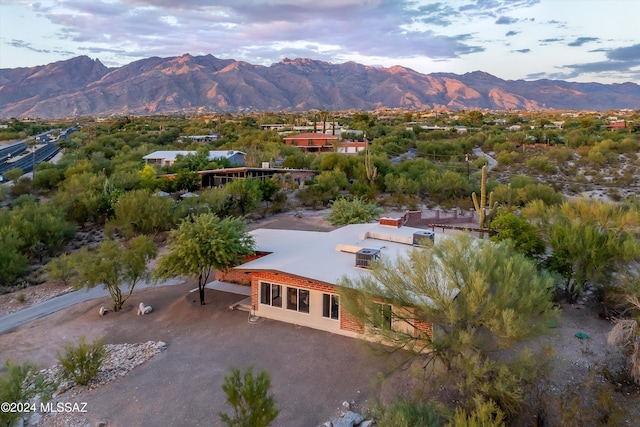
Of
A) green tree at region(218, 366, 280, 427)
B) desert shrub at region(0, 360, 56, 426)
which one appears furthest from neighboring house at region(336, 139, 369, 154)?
green tree at region(218, 366, 280, 427)

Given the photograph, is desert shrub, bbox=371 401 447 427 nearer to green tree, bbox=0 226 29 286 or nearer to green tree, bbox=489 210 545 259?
green tree, bbox=489 210 545 259

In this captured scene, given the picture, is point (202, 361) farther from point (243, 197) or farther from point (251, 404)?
point (243, 197)

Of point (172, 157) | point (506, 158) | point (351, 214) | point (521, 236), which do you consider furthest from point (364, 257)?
point (506, 158)

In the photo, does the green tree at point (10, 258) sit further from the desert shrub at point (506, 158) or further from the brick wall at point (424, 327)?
the desert shrub at point (506, 158)

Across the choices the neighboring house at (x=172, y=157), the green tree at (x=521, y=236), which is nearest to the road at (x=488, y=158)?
the neighboring house at (x=172, y=157)

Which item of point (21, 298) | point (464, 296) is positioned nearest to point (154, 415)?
point (464, 296)

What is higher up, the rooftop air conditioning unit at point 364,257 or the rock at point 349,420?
the rooftop air conditioning unit at point 364,257
